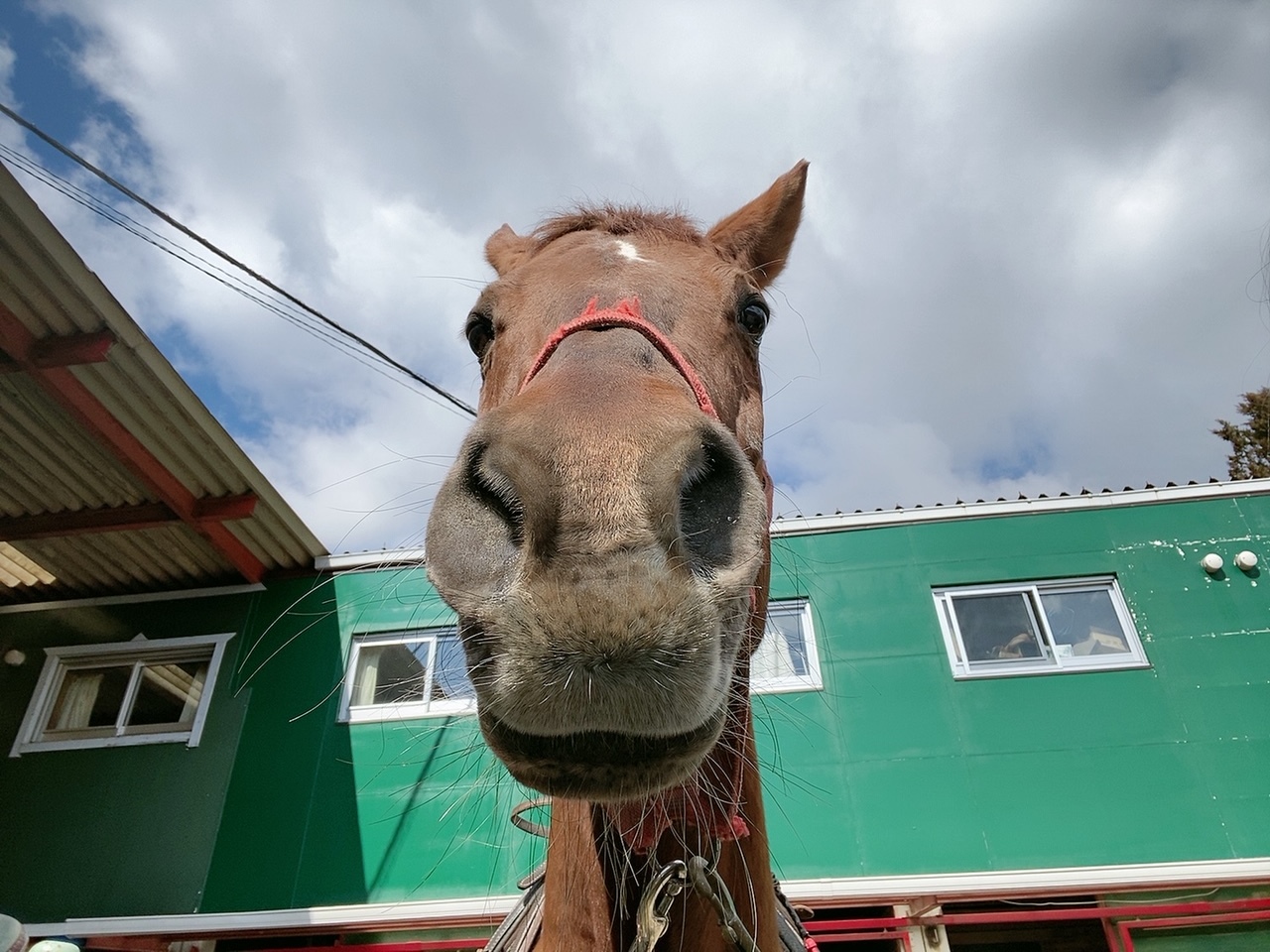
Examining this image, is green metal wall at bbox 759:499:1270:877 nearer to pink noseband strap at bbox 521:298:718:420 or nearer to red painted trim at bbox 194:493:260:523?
pink noseband strap at bbox 521:298:718:420

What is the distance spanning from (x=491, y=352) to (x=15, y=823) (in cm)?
1089

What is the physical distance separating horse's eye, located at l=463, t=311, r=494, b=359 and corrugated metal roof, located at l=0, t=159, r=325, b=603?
5.32 m

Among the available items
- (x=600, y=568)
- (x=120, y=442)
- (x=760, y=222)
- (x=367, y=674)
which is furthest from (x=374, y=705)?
(x=600, y=568)

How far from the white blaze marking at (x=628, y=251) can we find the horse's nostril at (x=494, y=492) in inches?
46.1

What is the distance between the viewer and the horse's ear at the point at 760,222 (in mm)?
2895

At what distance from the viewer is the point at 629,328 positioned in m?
1.73

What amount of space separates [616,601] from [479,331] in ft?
5.43

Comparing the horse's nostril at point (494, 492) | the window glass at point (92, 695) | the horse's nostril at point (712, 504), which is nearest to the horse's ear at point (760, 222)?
the horse's nostril at point (712, 504)

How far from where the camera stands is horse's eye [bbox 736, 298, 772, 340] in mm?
2355

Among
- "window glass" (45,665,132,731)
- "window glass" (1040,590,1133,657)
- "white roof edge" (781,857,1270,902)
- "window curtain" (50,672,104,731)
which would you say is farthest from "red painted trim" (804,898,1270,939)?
"window curtain" (50,672,104,731)

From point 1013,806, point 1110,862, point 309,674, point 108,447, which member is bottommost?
point 1110,862

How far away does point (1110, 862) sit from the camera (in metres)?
7.09

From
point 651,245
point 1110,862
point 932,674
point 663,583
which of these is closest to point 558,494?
point 663,583

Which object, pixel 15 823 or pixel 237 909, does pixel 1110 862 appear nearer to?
pixel 237 909
